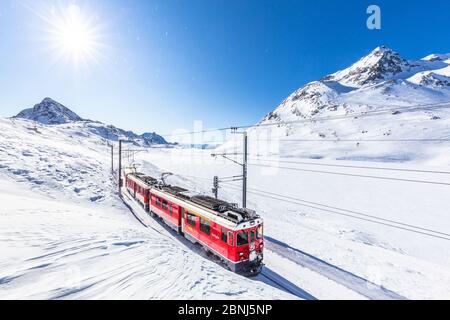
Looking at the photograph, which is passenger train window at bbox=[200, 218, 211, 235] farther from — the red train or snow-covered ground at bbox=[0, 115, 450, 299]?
snow-covered ground at bbox=[0, 115, 450, 299]

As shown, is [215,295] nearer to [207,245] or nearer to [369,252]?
[207,245]

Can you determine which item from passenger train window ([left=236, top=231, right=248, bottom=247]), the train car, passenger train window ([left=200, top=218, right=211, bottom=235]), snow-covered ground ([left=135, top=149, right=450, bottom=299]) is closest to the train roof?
passenger train window ([left=236, top=231, right=248, bottom=247])

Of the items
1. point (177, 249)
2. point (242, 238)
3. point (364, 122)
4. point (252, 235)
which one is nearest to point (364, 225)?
point (252, 235)

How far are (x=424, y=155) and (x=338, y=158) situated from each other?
24280 mm

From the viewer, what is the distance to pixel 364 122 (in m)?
112

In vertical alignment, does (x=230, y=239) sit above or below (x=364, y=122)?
below

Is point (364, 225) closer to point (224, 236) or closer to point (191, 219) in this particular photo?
point (224, 236)

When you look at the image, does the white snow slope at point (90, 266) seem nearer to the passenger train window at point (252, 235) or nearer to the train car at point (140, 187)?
the passenger train window at point (252, 235)

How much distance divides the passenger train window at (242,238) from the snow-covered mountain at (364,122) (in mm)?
14297

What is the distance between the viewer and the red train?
10.7 meters

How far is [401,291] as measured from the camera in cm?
1066

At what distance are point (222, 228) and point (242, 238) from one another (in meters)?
1.16

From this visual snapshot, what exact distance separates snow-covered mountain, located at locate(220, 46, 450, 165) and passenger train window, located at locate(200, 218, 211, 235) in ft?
44.5

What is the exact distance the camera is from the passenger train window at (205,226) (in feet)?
40.0
